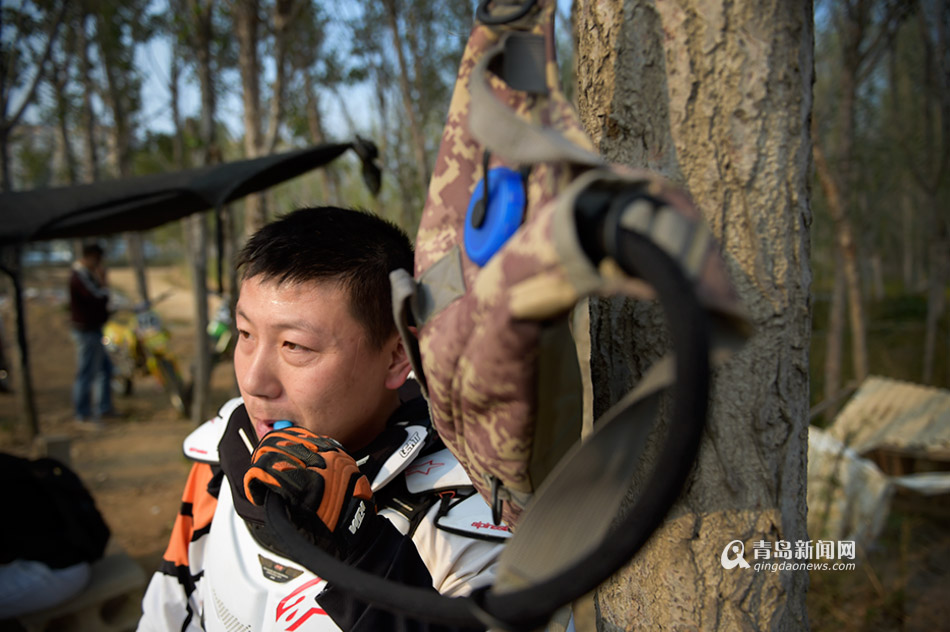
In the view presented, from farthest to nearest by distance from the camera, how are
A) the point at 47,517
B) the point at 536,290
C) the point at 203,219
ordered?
the point at 203,219, the point at 47,517, the point at 536,290

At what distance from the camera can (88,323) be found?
588cm

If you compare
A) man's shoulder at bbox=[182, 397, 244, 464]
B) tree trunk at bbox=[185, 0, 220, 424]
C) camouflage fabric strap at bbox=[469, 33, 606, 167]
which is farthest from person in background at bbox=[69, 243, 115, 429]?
camouflage fabric strap at bbox=[469, 33, 606, 167]

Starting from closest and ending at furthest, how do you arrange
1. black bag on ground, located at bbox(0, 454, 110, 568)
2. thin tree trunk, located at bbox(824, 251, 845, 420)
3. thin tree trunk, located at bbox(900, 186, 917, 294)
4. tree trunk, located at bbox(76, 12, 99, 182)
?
black bag on ground, located at bbox(0, 454, 110, 568) < thin tree trunk, located at bbox(824, 251, 845, 420) < tree trunk, located at bbox(76, 12, 99, 182) < thin tree trunk, located at bbox(900, 186, 917, 294)

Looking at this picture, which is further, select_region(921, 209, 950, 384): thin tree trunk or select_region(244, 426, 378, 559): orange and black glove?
select_region(921, 209, 950, 384): thin tree trunk

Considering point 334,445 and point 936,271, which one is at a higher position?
point 334,445

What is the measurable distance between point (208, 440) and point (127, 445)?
5.21 m

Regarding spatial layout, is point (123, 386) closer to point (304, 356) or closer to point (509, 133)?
point (304, 356)

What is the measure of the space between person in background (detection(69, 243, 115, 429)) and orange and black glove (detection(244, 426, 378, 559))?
604 cm

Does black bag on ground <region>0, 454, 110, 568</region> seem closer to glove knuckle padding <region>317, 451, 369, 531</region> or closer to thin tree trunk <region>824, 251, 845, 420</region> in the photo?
glove knuckle padding <region>317, 451, 369, 531</region>

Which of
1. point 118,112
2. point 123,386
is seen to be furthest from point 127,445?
point 118,112

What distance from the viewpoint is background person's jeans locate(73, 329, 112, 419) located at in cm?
587

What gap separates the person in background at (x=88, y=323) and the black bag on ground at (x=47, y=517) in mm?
3910

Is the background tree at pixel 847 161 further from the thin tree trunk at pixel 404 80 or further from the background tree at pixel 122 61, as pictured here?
the background tree at pixel 122 61

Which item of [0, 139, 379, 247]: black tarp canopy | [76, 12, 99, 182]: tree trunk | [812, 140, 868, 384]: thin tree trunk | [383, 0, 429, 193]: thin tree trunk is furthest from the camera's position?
[76, 12, 99, 182]: tree trunk
